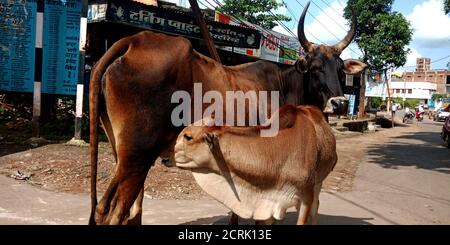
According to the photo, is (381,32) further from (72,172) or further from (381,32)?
(72,172)

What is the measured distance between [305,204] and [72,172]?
434 cm

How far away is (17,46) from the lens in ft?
29.4

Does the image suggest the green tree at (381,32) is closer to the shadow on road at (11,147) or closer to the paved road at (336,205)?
the paved road at (336,205)

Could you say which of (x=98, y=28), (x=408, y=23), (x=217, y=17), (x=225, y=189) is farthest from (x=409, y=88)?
(x=225, y=189)

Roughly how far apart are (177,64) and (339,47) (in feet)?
7.31

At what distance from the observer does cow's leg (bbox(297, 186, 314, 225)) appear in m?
3.52

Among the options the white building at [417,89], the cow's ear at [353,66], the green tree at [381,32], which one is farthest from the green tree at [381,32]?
the white building at [417,89]

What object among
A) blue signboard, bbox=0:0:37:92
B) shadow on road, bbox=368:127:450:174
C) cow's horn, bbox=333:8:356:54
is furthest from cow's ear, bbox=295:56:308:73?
shadow on road, bbox=368:127:450:174

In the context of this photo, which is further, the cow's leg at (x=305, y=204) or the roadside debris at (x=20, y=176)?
the roadside debris at (x=20, y=176)

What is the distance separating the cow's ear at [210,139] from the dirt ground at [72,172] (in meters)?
3.12

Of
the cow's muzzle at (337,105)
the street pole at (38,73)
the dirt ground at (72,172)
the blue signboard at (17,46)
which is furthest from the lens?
the blue signboard at (17,46)

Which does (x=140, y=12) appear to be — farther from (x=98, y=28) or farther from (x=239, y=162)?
(x=239, y=162)

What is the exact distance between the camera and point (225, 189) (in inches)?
136

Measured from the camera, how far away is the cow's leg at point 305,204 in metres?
3.52
